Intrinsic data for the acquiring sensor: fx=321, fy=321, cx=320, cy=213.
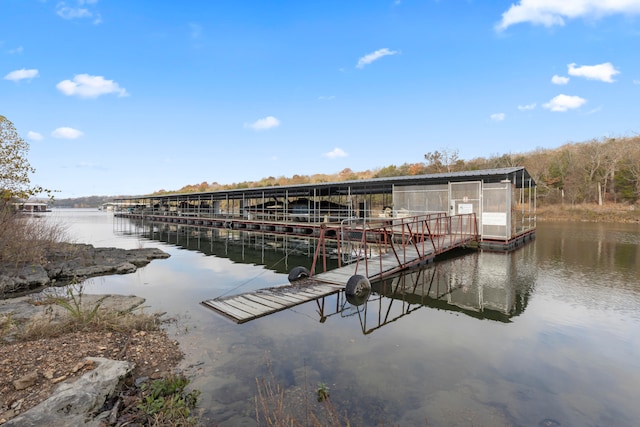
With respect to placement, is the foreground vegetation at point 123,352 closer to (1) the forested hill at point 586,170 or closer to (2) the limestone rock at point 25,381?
(2) the limestone rock at point 25,381

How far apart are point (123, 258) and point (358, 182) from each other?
12807 mm

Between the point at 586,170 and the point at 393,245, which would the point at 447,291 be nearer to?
the point at 393,245

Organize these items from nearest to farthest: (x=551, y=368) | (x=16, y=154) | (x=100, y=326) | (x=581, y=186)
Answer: (x=551, y=368), (x=100, y=326), (x=16, y=154), (x=581, y=186)

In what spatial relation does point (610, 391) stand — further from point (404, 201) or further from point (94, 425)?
point (404, 201)

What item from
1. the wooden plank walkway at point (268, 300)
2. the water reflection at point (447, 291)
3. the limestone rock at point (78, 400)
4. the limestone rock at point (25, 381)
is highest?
the limestone rock at point (25, 381)

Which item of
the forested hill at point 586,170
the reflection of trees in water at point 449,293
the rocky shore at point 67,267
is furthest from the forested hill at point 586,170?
the rocky shore at point 67,267

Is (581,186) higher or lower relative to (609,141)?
lower

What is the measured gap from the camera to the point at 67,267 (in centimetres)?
1183

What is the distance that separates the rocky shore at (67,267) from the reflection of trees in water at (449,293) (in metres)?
7.40

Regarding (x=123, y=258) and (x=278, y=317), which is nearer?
(x=278, y=317)

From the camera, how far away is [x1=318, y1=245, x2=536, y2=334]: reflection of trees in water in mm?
6934

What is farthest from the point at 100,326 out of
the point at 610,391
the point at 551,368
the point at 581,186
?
the point at 581,186

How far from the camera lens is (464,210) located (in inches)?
630

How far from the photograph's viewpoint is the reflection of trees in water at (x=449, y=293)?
6934 millimetres
